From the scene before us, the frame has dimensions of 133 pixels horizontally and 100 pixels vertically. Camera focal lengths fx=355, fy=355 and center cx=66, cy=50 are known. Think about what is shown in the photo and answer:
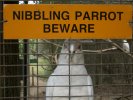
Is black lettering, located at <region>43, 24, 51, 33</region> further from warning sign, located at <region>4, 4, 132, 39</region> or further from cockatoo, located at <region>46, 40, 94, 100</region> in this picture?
cockatoo, located at <region>46, 40, 94, 100</region>

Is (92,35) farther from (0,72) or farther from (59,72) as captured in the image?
(59,72)

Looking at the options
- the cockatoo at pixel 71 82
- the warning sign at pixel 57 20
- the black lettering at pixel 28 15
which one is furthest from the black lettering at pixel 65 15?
the cockatoo at pixel 71 82

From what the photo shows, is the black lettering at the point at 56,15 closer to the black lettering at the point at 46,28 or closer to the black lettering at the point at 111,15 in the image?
the black lettering at the point at 46,28

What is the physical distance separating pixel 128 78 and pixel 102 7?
87 cm

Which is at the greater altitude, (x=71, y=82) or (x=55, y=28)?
(x=55, y=28)

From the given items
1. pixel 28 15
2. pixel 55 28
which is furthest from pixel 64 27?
pixel 28 15

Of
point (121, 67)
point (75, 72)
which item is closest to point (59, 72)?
point (75, 72)

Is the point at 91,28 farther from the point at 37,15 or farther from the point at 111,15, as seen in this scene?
the point at 37,15

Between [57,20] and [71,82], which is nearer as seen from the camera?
[57,20]

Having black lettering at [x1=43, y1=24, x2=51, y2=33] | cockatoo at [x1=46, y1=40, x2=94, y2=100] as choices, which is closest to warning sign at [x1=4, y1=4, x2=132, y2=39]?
black lettering at [x1=43, y1=24, x2=51, y2=33]

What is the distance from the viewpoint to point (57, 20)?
1.29 meters

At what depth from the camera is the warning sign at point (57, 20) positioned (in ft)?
4.23

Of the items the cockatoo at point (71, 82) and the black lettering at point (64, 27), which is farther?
the cockatoo at point (71, 82)

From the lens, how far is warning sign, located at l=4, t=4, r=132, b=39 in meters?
1.29
